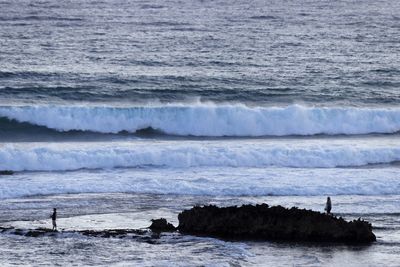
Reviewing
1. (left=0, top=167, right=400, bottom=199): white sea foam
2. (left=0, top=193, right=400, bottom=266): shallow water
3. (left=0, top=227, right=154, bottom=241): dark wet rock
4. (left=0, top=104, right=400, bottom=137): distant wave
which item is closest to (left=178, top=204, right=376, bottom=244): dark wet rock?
(left=0, top=193, right=400, bottom=266): shallow water

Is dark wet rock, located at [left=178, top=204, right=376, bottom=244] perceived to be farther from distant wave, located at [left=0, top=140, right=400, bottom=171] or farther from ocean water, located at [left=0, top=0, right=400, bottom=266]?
distant wave, located at [left=0, top=140, right=400, bottom=171]

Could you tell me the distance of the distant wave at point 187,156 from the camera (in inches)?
1454

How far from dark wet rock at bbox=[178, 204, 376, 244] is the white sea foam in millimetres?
5691

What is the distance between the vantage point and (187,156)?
37594 millimetres

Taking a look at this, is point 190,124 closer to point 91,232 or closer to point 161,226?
point 161,226

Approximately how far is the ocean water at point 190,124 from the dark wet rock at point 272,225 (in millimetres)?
488

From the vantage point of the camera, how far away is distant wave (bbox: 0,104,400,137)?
4372cm

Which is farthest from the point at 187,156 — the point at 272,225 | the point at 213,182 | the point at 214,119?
the point at 272,225

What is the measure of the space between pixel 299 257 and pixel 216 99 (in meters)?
22.9

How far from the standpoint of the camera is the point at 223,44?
58.9 metres

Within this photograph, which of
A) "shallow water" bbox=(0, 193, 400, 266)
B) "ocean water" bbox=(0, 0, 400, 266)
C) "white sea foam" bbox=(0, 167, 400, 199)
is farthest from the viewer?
"white sea foam" bbox=(0, 167, 400, 199)

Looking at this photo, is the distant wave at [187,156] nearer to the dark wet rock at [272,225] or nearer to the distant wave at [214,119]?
the distant wave at [214,119]

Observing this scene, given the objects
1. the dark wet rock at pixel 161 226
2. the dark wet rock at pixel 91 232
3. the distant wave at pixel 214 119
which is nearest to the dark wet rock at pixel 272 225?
the dark wet rock at pixel 161 226

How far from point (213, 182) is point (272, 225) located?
767 centimetres
